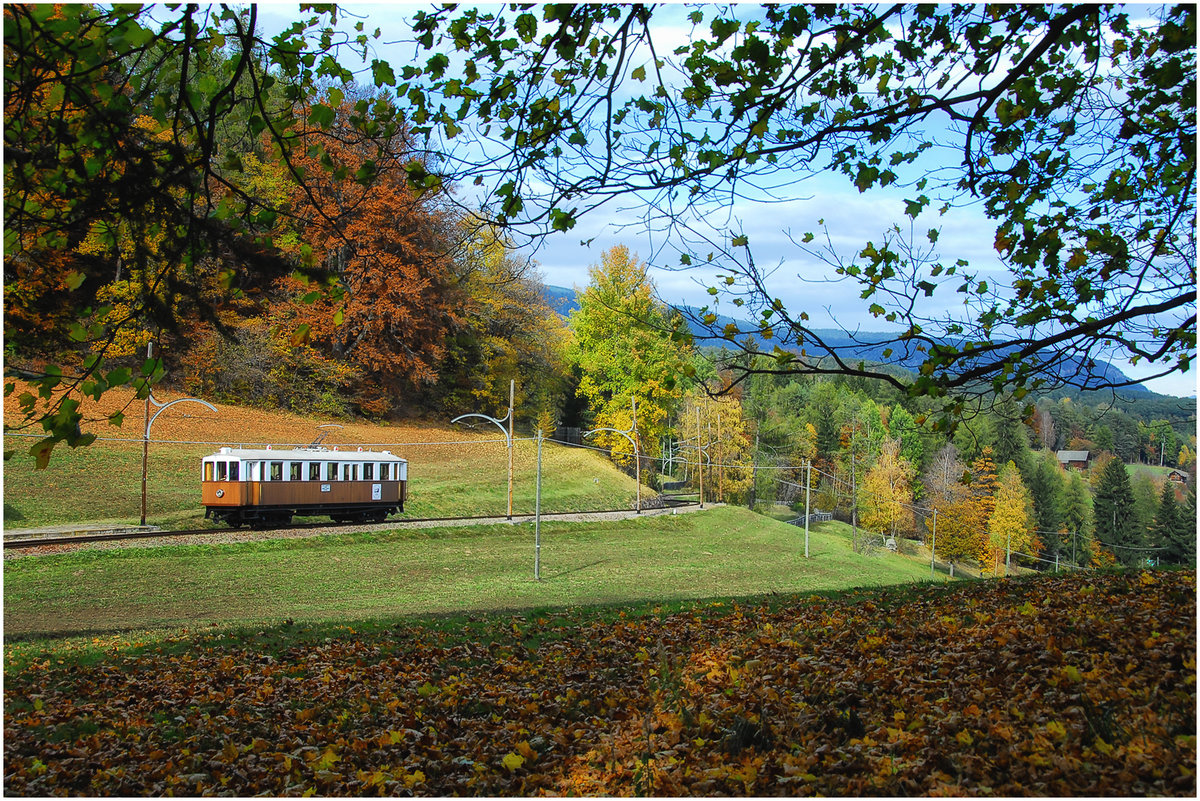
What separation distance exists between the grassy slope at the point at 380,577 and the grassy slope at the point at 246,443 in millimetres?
3457

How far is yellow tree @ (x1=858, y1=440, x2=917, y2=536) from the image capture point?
4528 centimetres

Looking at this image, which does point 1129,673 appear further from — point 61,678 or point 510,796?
Result: point 61,678

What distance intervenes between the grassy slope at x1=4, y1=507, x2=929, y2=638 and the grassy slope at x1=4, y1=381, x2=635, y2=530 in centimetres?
346

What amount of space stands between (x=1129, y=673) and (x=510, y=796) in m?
3.24

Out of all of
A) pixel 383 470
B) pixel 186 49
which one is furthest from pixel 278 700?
pixel 383 470

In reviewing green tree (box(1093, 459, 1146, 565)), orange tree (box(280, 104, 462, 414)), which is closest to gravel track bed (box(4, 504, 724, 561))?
orange tree (box(280, 104, 462, 414))

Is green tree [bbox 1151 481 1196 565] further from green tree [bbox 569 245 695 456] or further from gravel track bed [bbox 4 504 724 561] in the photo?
gravel track bed [bbox 4 504 724 561]

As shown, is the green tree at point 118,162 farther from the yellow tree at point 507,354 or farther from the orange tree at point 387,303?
the yellow tree at point 507,354

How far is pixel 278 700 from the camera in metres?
5.16

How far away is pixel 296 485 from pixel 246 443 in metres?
2.37

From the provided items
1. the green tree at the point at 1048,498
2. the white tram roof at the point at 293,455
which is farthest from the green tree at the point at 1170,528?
the white tram roof at the point at 293,455

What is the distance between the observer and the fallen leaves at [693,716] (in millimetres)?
3301

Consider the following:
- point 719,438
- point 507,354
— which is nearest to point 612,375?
point 507,354

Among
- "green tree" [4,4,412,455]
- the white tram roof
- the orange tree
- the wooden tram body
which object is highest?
the orange tree
